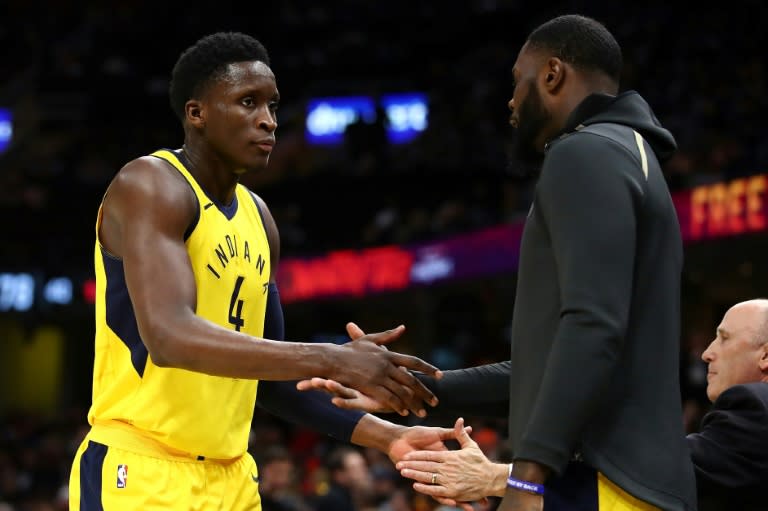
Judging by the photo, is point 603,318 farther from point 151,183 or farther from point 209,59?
point 209,59

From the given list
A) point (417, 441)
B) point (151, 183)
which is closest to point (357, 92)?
point (417, 441)

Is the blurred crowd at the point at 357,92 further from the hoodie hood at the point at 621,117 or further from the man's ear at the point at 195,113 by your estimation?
the hoodie hood at the point at 621,117

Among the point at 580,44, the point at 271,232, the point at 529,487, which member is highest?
the point at 580,44

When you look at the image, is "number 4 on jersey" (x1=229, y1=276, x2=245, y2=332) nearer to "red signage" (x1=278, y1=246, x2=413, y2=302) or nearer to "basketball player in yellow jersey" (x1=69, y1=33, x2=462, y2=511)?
"basketball player in yellow jersey" (x1=69, y1=33, x2=462, y2=511)

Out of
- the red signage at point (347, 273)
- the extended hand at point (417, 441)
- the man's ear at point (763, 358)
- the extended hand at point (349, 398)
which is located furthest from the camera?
the red signage at point (347, 273)

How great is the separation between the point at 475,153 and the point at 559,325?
13661mm

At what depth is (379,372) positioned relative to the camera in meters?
3.42

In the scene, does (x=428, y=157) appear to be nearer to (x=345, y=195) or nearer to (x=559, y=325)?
(x=345, y=195)

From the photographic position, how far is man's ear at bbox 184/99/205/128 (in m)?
3.88

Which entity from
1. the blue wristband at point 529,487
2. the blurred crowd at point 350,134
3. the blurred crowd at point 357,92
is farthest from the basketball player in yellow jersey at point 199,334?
the blurred crowd at point 357,92

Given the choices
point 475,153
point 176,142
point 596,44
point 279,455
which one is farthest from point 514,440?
point 176,142

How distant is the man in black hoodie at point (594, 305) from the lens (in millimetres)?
2607

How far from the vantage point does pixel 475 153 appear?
16203 mm

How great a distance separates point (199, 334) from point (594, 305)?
1.23m
